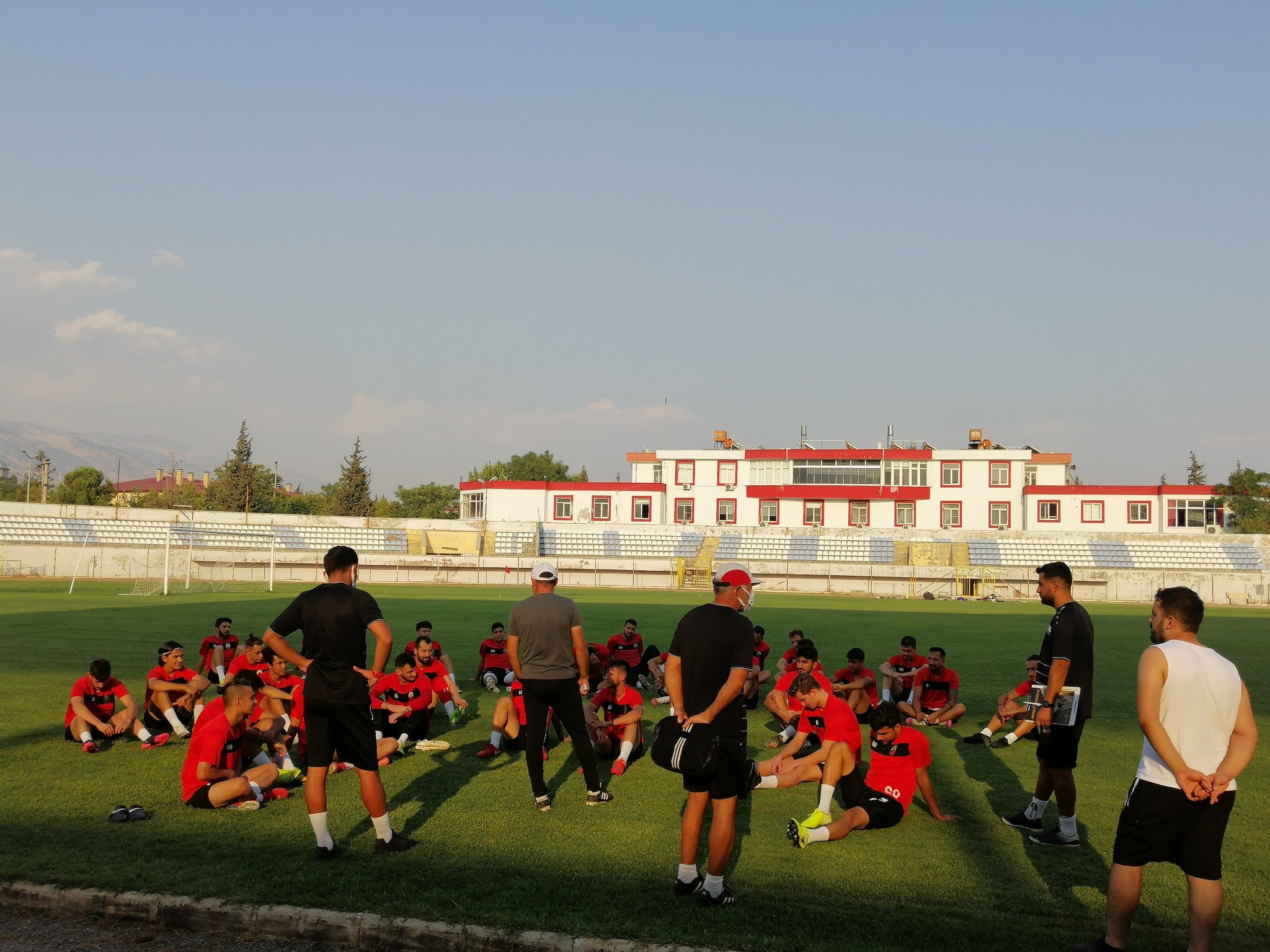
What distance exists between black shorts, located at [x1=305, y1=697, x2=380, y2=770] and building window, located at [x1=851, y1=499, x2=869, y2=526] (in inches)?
2771

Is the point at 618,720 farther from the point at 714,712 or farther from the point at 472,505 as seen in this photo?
the point at 472,505

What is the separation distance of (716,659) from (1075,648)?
3.24m

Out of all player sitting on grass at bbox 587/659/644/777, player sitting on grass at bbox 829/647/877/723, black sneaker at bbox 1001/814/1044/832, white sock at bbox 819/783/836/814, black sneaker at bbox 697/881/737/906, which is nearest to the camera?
black sneaker at bbox 697/881/737/906

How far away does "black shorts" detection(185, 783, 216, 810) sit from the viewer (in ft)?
26.9

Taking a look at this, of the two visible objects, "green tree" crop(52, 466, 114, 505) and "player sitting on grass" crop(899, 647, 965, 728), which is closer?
"player sitting on grass" crop(899, 647, 965, 728)

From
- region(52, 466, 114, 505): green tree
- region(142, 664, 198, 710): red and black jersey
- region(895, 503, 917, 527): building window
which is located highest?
region(52, 466, 114, 505): green tree

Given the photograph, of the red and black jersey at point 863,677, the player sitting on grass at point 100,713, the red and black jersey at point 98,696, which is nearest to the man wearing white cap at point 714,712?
the red and black jersey at point 863,677

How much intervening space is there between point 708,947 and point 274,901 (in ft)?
8.84

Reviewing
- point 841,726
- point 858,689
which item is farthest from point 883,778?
point 858,689

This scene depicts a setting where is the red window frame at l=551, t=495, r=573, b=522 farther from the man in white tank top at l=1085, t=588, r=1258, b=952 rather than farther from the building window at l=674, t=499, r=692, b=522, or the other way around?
the man in white tank top at l=1085, t=588, r=1258, b=952

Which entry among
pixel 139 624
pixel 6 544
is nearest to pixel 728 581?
pixel 139 624

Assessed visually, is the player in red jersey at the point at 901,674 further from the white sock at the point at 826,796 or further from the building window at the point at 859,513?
the building window at the point at 859,513

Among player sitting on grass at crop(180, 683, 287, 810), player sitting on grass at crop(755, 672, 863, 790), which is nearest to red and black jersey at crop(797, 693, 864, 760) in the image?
player sitting on grass at crop(755, 672, 863, 790)

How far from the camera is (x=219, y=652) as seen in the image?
48.1 ft
